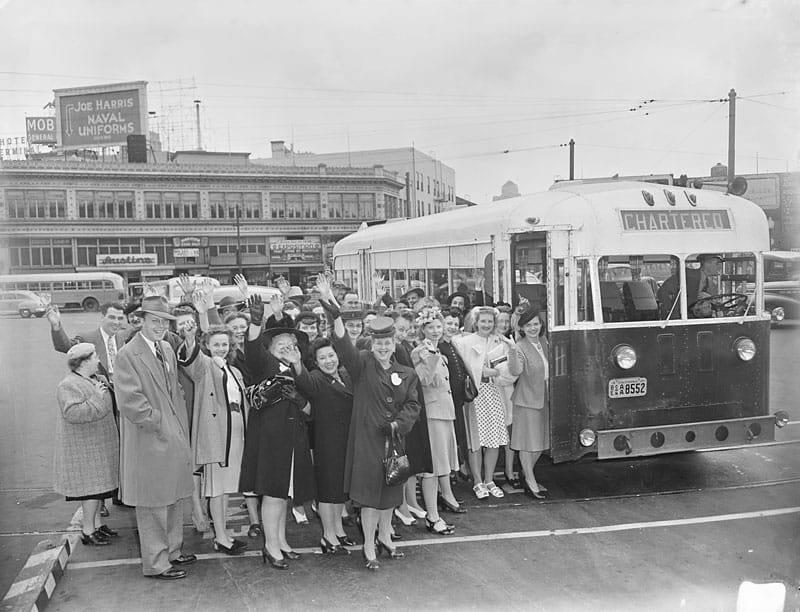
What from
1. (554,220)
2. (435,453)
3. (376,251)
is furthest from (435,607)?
(376,251)

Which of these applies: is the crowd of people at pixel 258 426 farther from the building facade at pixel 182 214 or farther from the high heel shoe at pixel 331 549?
the building facade at pixel 182 214

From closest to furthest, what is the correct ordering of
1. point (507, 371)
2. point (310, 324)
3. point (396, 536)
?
point (396, 536) → point (310, 324) → point (507, 371)

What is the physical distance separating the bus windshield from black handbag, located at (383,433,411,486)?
2469mm

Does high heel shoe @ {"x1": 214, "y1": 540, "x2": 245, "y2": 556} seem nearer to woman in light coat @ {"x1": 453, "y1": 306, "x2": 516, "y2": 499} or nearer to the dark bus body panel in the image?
woman in light coat @ {"x1": 453, "y1": 306, "x2": 516, "y2": 499}

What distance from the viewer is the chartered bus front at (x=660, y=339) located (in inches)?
235

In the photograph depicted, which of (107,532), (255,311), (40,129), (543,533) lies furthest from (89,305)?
(543,533)

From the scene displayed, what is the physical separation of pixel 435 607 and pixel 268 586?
1121 millimetres

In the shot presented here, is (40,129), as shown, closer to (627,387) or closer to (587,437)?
(587,437)

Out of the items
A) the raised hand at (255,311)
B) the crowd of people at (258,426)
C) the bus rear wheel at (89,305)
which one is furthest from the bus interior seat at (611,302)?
the bus rear wheel at (89,305)

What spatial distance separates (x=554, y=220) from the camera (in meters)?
6.21

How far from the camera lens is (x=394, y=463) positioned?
4.67 metres

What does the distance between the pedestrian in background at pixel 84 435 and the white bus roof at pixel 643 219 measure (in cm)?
385

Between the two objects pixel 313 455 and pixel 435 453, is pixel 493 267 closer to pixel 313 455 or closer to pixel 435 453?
pixel 435 453

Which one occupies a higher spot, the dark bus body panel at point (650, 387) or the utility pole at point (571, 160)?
the utility pole at point (571, 160)
